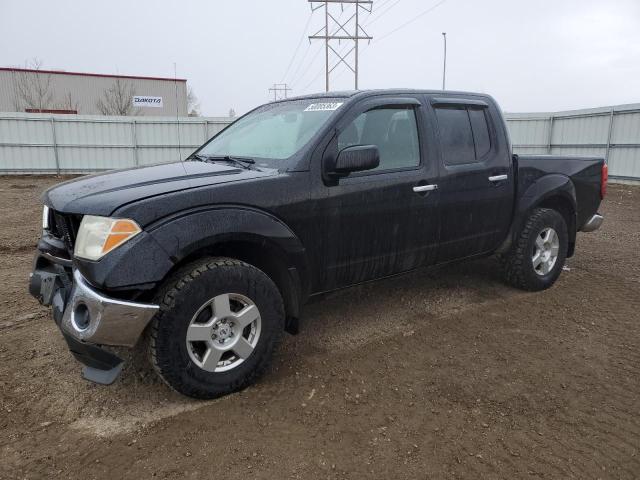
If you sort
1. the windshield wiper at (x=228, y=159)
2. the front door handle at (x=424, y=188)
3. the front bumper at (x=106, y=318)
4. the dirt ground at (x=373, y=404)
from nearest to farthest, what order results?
the dirt ground at (x=373, y=404)
the front bumper at (x=106, y=318)
the windshield wiper at (x=228, y=159)
the front door handle at (x=424, y=188)

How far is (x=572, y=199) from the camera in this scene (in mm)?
4855

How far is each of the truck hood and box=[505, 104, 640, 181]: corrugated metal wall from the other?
1482 cm

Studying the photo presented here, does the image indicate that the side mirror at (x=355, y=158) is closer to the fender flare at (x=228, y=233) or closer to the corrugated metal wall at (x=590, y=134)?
the fender flare at (x=228, y=233)

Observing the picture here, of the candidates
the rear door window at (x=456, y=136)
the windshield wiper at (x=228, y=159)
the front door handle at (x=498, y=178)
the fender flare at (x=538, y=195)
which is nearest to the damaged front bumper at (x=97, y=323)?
the windshield wiper at (x=228, y=159)

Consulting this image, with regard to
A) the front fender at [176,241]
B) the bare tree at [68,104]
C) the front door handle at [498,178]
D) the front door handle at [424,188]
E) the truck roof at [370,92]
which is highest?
the bare tree at [68,104]

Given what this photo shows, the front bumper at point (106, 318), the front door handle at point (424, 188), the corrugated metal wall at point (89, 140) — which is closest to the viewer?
the front bumper at point (106, 318)

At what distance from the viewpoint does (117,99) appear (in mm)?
34688

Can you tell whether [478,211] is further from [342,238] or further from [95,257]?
[95,257]

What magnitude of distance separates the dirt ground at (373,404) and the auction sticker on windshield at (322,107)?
1.71 m

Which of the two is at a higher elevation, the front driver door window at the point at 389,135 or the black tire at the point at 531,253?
the front driver door window at the point at 389,135

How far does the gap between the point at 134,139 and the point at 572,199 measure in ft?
56.7

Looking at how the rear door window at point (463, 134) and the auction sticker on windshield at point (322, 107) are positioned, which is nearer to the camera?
the auction sticker on windshield at point (322, 107)

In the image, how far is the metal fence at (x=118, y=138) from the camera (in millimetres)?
17047

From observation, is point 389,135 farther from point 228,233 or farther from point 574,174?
point 574,174
